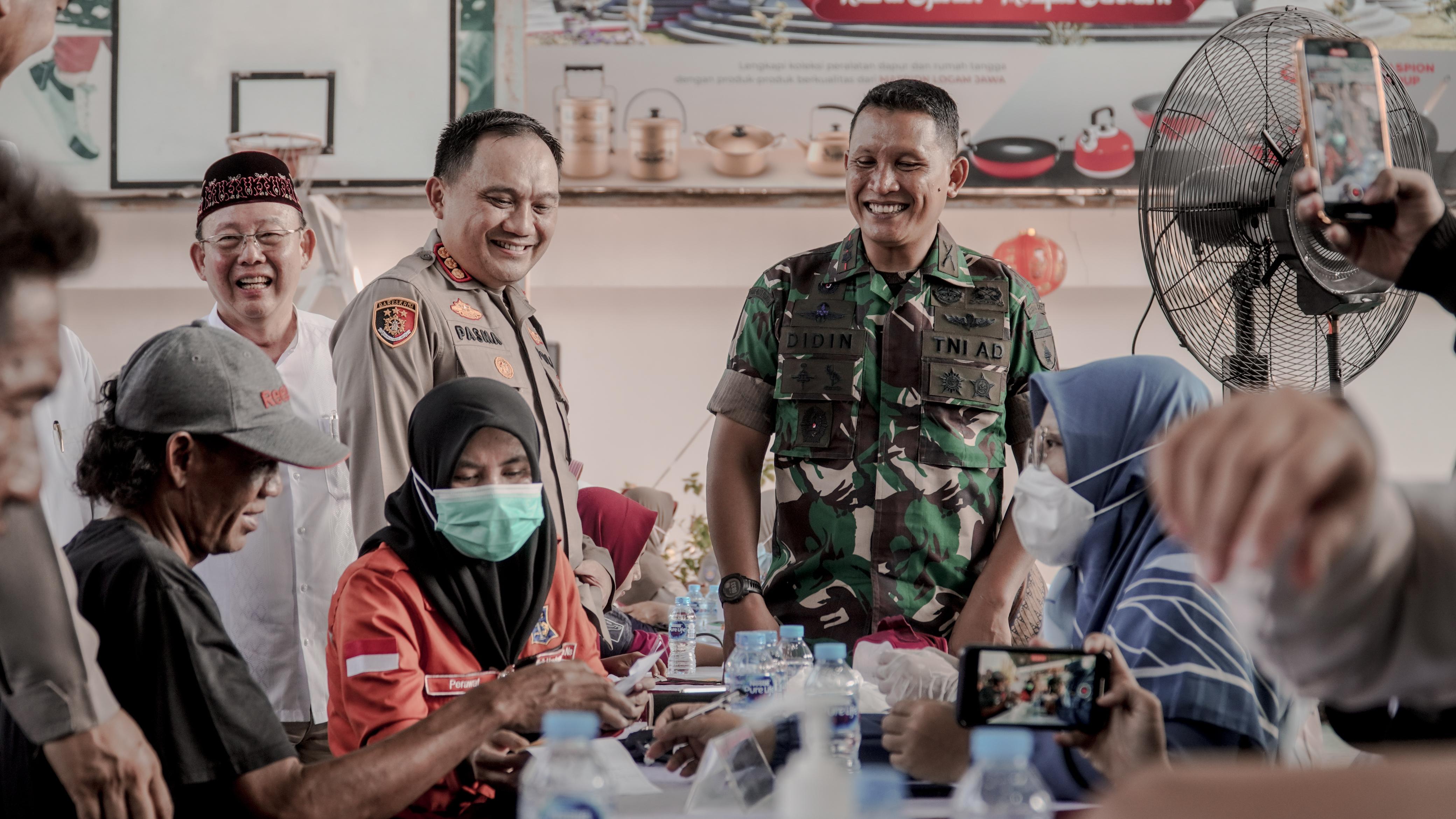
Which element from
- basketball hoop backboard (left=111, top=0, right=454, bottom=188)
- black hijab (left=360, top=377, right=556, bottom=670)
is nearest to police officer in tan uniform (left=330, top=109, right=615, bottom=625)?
black hijab (left=360, top=377, right=556, bottom=670)

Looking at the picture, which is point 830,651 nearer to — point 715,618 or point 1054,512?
point 1054,512

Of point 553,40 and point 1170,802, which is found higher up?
point 553,40

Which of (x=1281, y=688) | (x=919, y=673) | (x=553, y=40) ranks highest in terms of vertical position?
(x=553, y=40)

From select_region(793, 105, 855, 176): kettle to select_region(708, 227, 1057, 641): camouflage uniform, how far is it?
2.92 metres

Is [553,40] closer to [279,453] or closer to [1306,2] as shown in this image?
[1306,2]

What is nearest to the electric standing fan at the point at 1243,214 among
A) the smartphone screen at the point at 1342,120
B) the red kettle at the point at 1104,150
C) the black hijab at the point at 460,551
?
the smartphone screen at the point at 1342,120

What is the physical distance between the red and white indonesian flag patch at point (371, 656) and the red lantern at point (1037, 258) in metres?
4.17

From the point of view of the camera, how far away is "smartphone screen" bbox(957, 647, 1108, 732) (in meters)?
1.10

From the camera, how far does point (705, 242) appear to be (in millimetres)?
5805

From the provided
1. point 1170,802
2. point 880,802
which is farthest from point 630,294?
point 1170,802

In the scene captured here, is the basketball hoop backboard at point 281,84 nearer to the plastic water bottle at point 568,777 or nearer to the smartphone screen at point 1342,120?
the smartphone screen at point 1342,120

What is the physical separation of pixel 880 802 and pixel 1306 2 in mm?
5643

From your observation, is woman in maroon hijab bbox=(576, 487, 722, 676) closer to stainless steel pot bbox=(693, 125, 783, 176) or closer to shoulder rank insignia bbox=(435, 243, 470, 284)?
shoulder rank insignia bbox=(435, 243, 470, 284)

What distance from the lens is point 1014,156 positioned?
5.35m
